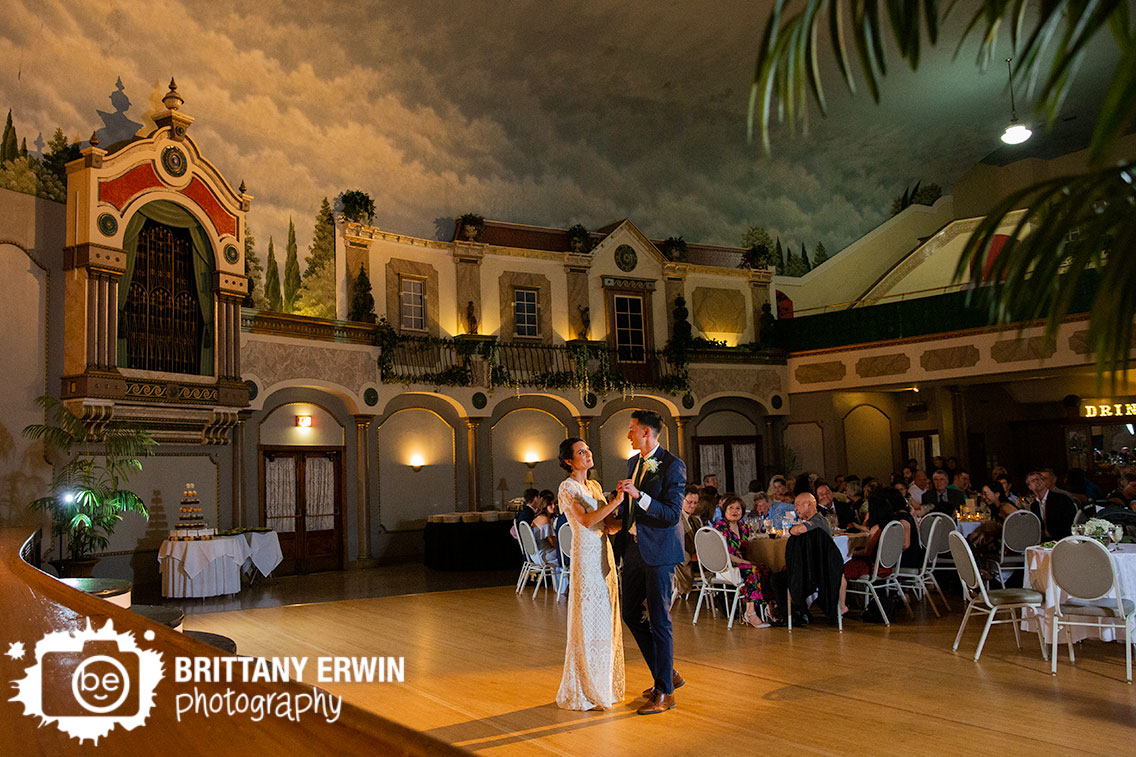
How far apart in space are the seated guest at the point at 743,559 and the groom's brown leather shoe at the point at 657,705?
2.72 metres

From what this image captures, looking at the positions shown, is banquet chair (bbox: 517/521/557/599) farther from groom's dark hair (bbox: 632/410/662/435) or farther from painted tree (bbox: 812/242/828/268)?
painted tree (bbox: 812/242/828/268)

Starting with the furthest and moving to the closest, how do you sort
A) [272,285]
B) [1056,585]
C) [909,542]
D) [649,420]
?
[272,285], [909,542], [1056,585], [649,420]

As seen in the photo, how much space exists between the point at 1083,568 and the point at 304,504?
10.8m

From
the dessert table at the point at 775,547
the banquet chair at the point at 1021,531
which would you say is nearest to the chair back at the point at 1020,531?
the banquet chair at the point at 1021,531

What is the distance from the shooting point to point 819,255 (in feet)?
66.9

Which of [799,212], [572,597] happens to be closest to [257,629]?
[572,597]

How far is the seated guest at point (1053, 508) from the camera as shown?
777 centimetres

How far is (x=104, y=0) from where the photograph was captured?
466 inches

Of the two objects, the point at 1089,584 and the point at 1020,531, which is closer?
the point at 1089,584

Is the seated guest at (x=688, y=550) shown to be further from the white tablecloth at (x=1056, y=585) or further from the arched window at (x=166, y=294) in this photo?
the arched window at (x=166, y=294)

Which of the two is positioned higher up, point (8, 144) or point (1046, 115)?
point (8, 144)

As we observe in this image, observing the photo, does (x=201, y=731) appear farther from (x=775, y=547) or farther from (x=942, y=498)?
(x=942, y=498)

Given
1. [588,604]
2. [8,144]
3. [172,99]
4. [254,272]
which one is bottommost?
[588,604]

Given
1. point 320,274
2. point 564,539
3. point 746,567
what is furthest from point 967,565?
point 320,274
